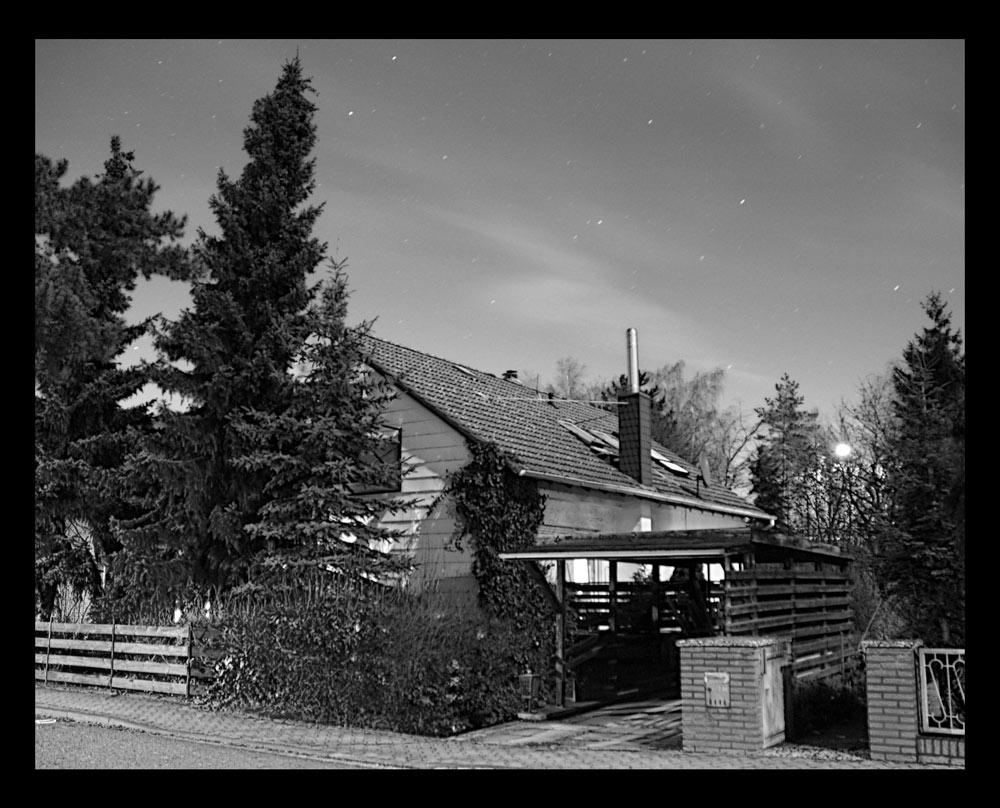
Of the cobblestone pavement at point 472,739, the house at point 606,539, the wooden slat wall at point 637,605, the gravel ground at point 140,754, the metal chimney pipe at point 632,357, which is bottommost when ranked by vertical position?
the cobblestone pavement at point 472,739

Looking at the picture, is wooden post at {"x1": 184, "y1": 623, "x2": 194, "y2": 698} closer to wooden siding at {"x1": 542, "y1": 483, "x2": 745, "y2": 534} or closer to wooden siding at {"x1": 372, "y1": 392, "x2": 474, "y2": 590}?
wooden siding at {"x1": 372, "y1": 392, "x2": 474, "y2": 590}

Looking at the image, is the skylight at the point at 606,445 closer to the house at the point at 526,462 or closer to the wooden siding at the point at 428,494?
the house at the point at 526,462

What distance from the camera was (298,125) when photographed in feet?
61.2

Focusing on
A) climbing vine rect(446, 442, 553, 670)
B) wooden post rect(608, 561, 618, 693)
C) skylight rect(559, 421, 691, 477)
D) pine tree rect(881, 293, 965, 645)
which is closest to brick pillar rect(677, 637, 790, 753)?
climbing vine rect(446, 442, 553, 670)

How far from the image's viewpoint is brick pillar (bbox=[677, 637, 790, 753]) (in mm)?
10961

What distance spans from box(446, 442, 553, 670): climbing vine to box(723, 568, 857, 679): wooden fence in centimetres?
450

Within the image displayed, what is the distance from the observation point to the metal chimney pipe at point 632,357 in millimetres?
22163

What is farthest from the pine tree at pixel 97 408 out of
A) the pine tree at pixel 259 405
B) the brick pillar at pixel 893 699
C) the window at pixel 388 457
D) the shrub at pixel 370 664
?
the brick pillar at pixel 893 699

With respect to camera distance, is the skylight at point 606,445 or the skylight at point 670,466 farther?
the skylight at point 670,466

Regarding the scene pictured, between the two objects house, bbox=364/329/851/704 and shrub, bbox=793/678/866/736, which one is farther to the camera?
house, bbox=364/329/851/704

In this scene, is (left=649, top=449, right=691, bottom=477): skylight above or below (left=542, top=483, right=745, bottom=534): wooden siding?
above

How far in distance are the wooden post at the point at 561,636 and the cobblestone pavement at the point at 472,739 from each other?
794 millimetres
